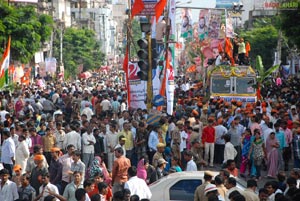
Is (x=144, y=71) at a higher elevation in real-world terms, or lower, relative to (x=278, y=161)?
higher

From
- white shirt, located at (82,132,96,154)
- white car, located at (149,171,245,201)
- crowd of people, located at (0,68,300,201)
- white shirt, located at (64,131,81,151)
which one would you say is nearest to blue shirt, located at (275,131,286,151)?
crowd of people, located at (0,68,300,201)

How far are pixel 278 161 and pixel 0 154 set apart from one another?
6.00 m

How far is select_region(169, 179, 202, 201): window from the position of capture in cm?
1276

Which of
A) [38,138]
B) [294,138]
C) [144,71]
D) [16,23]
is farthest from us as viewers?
[16,23]

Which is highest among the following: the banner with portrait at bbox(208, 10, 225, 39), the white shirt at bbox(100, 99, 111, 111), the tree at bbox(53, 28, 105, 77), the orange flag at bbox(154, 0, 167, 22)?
the orange flag at bbox(154, 0, 167, 22)

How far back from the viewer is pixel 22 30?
186 ft

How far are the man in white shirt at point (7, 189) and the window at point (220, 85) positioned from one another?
19347 millimetres

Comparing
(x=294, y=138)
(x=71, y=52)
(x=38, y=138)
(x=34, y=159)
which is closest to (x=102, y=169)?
(x=34, y=159)

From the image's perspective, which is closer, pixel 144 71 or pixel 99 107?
pixel 144 71

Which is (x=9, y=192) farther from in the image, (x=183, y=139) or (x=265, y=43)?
(x=265, y=43)

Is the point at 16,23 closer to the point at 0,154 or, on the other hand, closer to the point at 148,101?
the point at 148,101

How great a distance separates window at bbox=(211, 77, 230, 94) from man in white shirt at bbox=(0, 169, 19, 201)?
19.3 metres

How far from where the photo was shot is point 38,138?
18531 millimetres

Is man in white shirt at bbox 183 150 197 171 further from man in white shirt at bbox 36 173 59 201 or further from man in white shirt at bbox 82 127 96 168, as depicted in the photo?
man in white shirt at bbox 36 173 59 201
